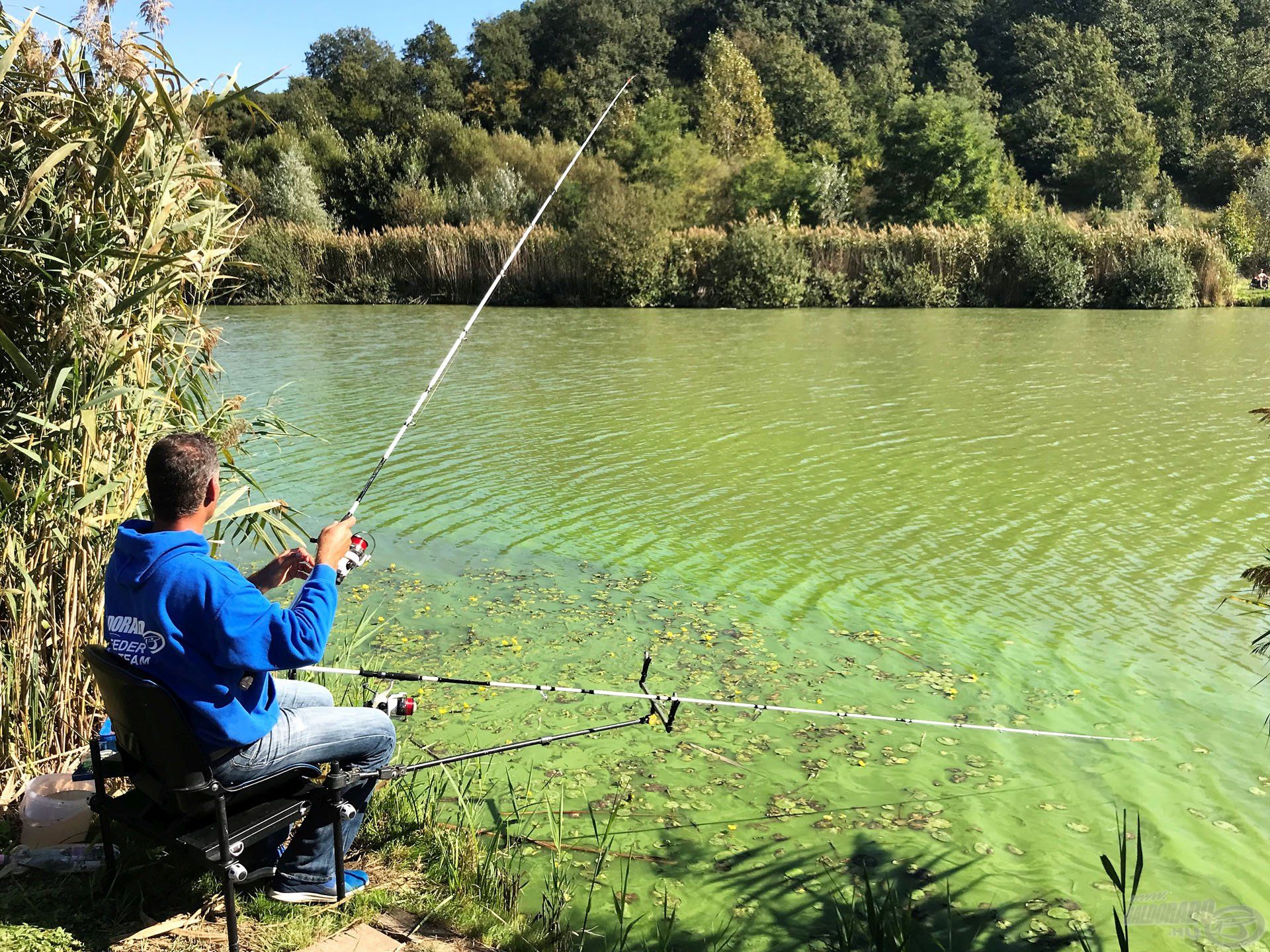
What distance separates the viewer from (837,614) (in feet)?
20.5

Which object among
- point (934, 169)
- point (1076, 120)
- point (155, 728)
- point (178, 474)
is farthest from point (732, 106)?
point (155, 728)

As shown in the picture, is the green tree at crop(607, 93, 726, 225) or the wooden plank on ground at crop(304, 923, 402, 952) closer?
the wooden plank on ground at crop(304, 923, 402, 952)

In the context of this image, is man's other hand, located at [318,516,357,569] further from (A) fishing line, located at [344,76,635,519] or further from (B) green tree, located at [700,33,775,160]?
(B) green tree, located at [700,33,775,160]

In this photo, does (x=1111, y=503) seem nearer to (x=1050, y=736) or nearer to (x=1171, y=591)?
(x=1171, y=591)

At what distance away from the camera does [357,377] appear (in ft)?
52.3

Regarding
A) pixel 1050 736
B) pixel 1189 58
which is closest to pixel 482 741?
pixel 1050 736

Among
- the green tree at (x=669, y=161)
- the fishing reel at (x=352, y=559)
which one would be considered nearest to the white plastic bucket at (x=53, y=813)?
the fishing reel at (x=352, y=559)

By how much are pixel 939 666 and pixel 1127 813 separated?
146 cm

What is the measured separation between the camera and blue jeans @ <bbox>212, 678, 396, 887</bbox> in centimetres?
281

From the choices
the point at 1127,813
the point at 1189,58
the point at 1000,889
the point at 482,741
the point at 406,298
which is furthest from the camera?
the point at 1189,58

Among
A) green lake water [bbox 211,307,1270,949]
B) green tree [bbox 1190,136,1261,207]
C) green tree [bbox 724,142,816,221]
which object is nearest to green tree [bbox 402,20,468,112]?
green tree [bbox 724,142,816,221]

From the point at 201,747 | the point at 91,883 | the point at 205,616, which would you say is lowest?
the point at 91,883

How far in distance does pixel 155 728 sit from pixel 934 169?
135ft

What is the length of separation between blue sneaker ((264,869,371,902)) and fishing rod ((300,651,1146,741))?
25.2 inches
